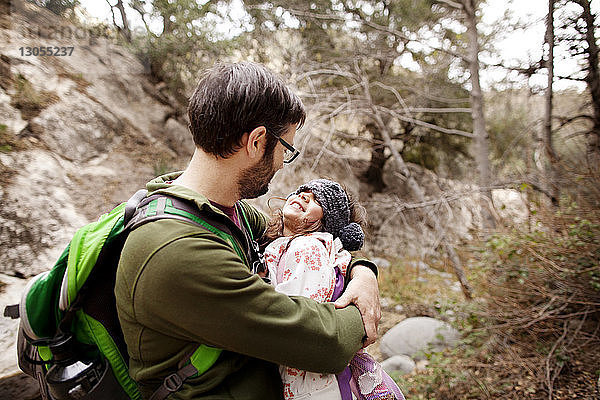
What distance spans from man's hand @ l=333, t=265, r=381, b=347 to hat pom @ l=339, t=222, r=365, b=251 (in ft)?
0.81

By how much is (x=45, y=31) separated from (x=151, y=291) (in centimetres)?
653

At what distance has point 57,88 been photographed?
5.69 m

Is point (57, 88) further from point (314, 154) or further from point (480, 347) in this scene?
point (480, 347)

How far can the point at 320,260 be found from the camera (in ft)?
4.69

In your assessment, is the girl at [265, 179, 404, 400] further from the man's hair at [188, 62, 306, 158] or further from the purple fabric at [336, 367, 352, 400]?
the man's hair at [188, 62, 306, 158]

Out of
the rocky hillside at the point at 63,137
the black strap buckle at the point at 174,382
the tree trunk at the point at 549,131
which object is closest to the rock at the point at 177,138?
the rocky hillside at the point at 63,137

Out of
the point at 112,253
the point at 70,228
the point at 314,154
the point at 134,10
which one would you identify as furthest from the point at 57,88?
the point at 112,253

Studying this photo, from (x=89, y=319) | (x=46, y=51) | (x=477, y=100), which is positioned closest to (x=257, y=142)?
(x=89, y=319)

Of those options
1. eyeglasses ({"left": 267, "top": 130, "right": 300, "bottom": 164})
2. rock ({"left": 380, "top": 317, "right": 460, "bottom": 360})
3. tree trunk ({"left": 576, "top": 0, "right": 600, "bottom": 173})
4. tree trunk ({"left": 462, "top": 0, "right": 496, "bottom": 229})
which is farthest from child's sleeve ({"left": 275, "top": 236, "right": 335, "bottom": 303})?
tree trunk ({"left": 462, "top": 0, "right": 496, "bottom": 229})

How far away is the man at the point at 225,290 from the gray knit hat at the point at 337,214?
33 centimetres

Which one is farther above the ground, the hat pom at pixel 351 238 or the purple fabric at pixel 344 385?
the hat pom at pixel 351 238

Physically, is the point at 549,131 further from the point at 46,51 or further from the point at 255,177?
the point at 46,51

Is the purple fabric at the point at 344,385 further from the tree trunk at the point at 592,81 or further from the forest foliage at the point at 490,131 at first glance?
the tree trunk at the point at 592,81

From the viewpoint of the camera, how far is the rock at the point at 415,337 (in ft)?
14.0
